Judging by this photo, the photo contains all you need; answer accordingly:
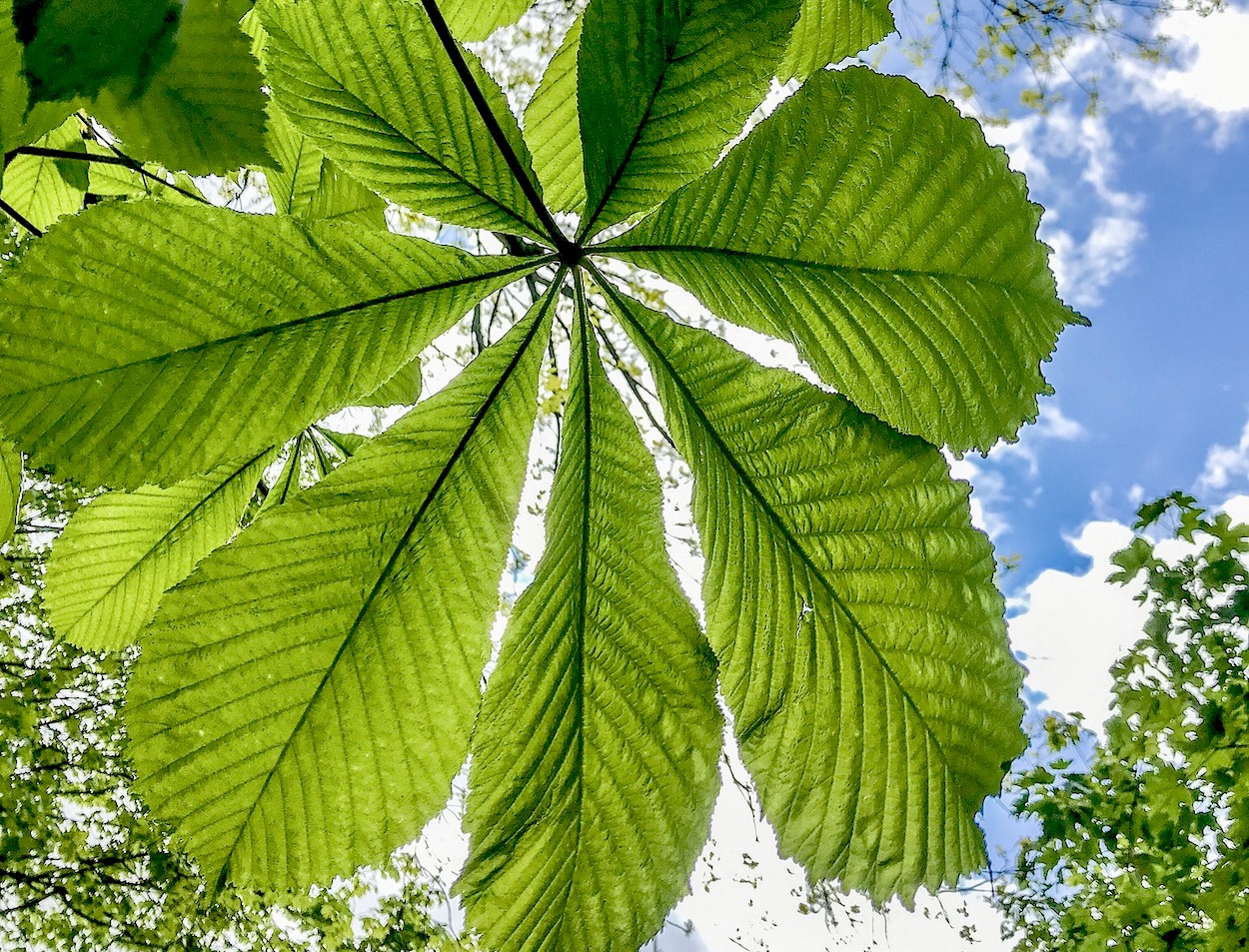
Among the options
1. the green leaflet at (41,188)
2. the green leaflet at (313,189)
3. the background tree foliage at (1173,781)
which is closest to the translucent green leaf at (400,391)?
the green leaflet at (313,189)

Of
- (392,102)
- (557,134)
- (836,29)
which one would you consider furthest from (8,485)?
(836,29)

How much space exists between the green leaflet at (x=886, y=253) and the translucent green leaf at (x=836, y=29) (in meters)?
0.37

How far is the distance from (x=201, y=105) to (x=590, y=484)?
0.42 metres

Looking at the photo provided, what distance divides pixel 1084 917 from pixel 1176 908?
414 mm

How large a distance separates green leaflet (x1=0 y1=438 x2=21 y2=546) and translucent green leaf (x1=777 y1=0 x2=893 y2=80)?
0.85 m

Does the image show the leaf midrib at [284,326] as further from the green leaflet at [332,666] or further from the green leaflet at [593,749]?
the green leaflet at [593,749]

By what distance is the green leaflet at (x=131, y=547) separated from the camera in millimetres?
965

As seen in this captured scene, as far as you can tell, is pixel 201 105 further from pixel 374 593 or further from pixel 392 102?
pixel 374 593

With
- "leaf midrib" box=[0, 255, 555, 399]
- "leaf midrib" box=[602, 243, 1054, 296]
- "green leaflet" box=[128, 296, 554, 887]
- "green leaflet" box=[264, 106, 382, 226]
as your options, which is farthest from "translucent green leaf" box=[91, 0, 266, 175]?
"green leaflet" box=[264, 106, 382, 226]

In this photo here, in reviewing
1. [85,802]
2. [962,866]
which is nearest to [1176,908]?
[962,866]

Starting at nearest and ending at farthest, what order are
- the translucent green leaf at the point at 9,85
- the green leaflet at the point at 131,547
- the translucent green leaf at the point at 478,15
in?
the translucent green leaf at the point at 9,85 < the translucent green leaf at the point at 478,15 < the green leaflet at the point at 131,547

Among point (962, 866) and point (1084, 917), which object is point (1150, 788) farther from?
point (962, 866)

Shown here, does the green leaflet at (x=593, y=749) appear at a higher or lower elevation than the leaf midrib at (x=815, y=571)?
lower

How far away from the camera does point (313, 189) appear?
43.8 inches
